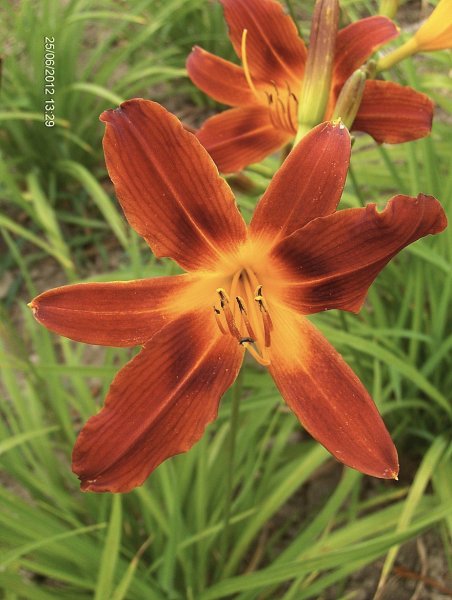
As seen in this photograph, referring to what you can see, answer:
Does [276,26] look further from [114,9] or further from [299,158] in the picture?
[114,9]

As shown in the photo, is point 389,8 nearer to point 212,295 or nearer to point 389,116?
point 389,116

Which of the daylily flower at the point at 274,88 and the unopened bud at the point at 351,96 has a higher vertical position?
the daylily flower at the point at 274,88

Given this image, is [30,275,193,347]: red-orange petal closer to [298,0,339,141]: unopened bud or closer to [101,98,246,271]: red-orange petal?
[101,98,246,271]: red-orange petal

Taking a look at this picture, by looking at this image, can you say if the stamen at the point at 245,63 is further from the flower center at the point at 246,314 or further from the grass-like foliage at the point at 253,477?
the flower center at the point at 246,314

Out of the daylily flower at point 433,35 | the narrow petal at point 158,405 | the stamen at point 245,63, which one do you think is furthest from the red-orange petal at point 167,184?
the daylily flower at point 433,35

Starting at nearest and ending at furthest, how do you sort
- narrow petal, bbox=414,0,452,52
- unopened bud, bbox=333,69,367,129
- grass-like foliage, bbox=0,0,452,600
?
unopened bud, bbox=333,69,367,129 < narrow petal, bbox=414,0,452,52 < grass-like foliage, bbox=0,0,452,600

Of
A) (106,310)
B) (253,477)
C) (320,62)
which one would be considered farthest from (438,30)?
(253,477)
